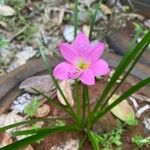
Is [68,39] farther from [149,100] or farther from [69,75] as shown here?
[69,75]

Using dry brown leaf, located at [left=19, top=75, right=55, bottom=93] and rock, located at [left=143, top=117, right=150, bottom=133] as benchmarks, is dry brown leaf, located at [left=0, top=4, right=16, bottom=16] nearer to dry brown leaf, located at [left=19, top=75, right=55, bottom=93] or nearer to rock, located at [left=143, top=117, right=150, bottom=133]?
dry brown leaf, located at [left=19, top=75, right=55, bottom=93]

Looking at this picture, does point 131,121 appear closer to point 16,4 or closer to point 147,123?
point 147,123

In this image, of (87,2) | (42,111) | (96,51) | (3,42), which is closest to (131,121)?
(42,111)

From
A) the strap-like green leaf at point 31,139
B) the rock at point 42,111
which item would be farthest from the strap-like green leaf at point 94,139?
the rock at point 42,111

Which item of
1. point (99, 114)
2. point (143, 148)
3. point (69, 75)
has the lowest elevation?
point (143, 148)

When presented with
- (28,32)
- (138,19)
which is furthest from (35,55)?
(138,19)

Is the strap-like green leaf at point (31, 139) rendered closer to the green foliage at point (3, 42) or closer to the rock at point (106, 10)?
the green foliage at point (3, 42)

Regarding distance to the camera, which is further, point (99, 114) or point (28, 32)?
point (28, 32)
